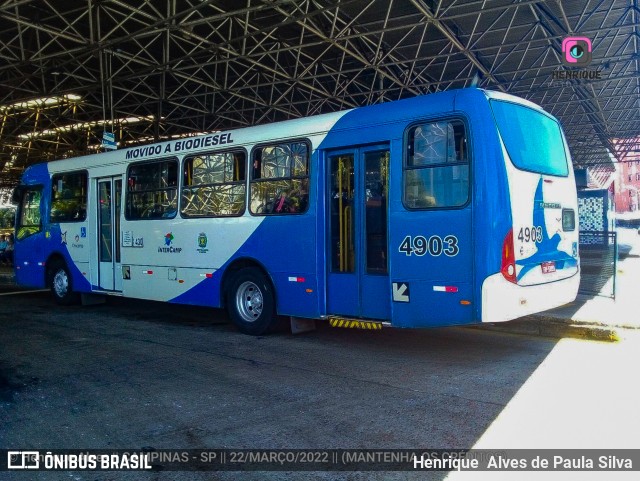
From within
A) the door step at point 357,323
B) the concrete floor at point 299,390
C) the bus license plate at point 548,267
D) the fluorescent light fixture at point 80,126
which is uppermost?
the fluorescent light fixture at point 80,126

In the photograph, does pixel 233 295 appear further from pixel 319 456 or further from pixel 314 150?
pixel 319 456

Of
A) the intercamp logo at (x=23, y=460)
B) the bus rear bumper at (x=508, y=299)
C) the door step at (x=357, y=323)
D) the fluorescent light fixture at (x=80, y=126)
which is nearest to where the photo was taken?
the intercamp logo at (x=23, y=460)

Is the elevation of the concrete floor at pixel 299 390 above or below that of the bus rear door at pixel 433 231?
below

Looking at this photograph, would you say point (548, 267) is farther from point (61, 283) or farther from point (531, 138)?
point (61, 283)

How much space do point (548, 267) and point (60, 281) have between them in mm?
10878

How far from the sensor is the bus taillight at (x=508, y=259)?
6480 mm

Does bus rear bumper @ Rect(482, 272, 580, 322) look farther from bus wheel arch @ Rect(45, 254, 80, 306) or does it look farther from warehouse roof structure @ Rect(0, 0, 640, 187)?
bus wheel arch @ Rect(45, 254, 80, 306)

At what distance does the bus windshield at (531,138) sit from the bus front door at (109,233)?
7986 millimetres

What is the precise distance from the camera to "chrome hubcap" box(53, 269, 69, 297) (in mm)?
12820

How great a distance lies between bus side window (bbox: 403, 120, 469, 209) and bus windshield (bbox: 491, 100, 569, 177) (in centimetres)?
56

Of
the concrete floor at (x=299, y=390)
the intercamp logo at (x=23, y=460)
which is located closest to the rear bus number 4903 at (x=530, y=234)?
the concrete floor at (x=299, y=390)

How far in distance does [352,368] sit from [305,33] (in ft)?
45.0

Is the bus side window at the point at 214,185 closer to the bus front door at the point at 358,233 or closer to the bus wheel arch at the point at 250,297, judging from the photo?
the bus wheel arch at the point at 250,297

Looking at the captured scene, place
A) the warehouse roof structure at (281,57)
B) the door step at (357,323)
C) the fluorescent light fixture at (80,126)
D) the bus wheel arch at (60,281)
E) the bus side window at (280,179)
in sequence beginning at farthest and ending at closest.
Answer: the fluorescent light fixture at (80,126), the warehouse roof structure at (281,57), the bus wheel arch at (60,281), the bus side window at (280,179), the door step at (357,323)
